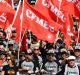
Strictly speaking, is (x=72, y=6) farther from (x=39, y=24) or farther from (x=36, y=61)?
(x=36, y=61)

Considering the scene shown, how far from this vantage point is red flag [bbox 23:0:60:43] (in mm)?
15383

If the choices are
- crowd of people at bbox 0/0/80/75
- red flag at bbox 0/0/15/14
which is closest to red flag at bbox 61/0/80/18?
crowd of people at bbox 0/0/80/75

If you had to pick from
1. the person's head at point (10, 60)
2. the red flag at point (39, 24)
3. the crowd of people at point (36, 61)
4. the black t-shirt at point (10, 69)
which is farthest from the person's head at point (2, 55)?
the red flag at point (39, 24)

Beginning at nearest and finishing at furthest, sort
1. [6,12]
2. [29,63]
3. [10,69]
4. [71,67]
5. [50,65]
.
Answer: [71,67], [10,69], [50,65], [29,63], [6,12]

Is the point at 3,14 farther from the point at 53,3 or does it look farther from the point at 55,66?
the point at 55,66

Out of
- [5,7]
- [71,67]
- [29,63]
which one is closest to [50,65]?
[29,63]

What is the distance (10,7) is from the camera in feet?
52.9

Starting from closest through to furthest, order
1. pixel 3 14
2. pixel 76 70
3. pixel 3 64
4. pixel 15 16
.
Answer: pixel 76 70 < pixel 3 64 < pixel 15 16 < pixel 3 14

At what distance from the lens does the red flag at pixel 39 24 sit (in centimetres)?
1538

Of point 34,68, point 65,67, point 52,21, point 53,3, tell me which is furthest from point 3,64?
point 53,3

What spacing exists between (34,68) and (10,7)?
2.74 metres

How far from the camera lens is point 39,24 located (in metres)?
15.5

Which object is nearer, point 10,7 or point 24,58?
point 24,58

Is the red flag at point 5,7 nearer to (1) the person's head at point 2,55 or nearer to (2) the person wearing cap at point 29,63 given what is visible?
(1) the person's head at point 2,55
